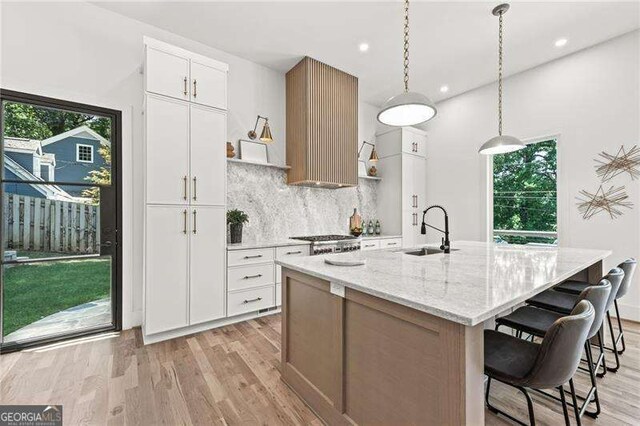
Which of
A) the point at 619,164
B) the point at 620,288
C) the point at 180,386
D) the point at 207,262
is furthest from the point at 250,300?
the point at 619,164

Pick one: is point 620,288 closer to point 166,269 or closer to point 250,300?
point 250,300

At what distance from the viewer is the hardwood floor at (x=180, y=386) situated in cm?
168

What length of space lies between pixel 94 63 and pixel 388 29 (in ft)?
10.3

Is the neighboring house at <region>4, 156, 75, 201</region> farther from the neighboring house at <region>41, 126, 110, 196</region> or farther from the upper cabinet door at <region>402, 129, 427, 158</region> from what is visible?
the upper cabinet door at <region>402, 129, 427, 158</region>

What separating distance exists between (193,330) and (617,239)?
4935 millimetres

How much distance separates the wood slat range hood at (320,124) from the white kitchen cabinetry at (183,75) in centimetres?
110

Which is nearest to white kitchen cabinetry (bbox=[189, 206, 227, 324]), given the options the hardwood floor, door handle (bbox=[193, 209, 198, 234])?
door handle (bbox=[193, 209, 198, 234])

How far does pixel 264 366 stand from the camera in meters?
2.24

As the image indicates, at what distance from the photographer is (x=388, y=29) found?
10.3ft

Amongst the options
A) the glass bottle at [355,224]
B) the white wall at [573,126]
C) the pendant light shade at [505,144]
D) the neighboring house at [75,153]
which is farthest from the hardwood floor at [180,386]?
the glass bottle at [355,224]

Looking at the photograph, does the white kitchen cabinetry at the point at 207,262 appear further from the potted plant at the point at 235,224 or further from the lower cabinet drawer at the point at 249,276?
the potted plant at the point at 235,224

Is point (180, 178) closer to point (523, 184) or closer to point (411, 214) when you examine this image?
point (411, 214)

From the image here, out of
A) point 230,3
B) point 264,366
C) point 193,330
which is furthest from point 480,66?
point 193,330

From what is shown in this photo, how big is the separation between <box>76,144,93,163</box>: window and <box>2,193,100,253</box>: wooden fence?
17.8 inches
